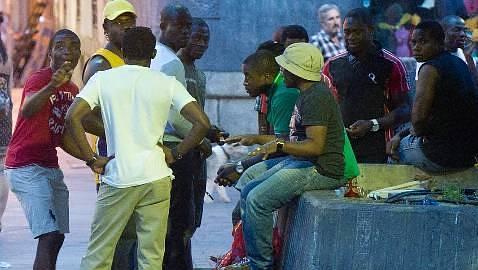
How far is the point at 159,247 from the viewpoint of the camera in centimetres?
777

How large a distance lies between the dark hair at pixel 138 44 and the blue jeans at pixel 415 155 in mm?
2453

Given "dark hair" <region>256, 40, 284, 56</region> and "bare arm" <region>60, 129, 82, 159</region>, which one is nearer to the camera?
"bare arm" <region>60, 129, 82, 159</region>

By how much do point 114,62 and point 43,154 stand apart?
0.80m

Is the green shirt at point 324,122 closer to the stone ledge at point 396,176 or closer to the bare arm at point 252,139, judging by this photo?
the bare arm at point 252,139

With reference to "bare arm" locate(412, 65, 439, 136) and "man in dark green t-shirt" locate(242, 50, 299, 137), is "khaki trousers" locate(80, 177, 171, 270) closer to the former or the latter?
"man in dark green t-shirt" locate(242, 50, 299, 137)

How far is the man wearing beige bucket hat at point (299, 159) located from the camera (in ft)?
26.8

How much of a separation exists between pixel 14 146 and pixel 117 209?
4.55 feet

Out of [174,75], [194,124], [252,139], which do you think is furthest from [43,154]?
[194,124]

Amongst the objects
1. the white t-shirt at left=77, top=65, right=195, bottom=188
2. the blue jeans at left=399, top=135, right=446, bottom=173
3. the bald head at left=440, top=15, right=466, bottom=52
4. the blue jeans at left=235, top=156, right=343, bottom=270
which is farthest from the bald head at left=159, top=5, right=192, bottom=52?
the bald head at left=440, top=15, right=466, bottom=52

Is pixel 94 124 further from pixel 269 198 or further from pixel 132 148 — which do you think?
pixel 269 198

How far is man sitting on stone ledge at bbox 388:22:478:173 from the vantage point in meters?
9.15

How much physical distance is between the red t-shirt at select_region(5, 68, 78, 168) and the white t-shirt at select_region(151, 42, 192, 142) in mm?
598

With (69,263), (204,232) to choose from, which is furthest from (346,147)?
(204,232)

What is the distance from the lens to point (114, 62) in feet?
27.7
